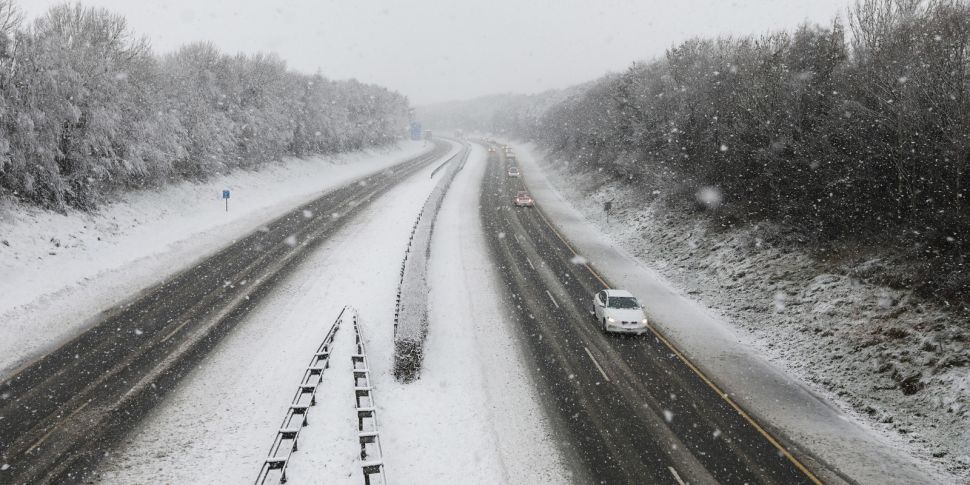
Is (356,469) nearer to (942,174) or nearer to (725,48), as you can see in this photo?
(942,174)

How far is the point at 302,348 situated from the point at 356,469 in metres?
5.94

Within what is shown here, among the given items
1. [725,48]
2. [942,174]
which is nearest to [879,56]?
[942,174]

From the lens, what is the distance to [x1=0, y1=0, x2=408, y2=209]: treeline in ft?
69.9

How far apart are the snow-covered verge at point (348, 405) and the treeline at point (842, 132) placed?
12.3 meters

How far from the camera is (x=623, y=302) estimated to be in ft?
58.0

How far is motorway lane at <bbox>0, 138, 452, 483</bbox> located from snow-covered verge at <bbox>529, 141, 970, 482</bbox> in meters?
16.6

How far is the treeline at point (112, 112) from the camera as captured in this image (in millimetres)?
21297

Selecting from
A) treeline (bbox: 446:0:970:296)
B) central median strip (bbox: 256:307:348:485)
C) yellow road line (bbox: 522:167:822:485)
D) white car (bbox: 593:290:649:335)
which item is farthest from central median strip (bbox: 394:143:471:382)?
treeline (bbox: 446:0:970:296)

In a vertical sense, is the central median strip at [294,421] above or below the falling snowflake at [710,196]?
below

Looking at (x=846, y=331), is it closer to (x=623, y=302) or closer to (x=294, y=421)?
(x=623, y=302)

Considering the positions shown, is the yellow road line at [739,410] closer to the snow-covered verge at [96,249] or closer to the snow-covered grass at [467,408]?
the snow-covered grass at [467,408]

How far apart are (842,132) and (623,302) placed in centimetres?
959

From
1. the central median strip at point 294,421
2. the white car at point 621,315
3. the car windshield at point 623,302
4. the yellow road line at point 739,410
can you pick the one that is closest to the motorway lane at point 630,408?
the yellow road line at point 739,410

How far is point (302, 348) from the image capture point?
15.0m
